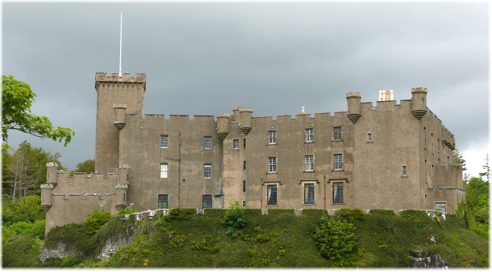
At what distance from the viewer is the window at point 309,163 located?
189 ft

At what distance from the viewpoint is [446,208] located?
179 ft

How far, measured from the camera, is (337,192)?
56312 mm

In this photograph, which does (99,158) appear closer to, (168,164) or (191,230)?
(168,164)

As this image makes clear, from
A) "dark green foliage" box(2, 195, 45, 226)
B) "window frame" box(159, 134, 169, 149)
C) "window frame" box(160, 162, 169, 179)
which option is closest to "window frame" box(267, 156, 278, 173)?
"window frame" box(160, 162, 169, 179)

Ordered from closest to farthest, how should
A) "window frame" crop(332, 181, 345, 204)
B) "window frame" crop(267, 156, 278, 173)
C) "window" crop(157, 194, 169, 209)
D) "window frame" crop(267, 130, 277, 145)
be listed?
"window frame" crop(332, 181, 345, 204)
"window frame" crop(267, 156, 278, 173)
"window frame" crop(267, 130, 277, 145)
"window" crop(157, 194, 169, 209)

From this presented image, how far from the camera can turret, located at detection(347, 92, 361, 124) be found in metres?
55.6

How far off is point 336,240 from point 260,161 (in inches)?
592

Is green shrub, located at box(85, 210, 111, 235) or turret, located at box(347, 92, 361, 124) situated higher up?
turret, located at box(347, 92, 361, 124)

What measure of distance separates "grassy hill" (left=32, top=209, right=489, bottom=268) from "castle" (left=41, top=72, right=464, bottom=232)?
611cm

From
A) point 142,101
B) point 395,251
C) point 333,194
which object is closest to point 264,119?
point 333,194

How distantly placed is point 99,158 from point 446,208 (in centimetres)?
2898

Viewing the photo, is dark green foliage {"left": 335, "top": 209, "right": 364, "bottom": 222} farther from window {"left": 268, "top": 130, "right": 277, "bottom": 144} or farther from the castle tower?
the castle tower

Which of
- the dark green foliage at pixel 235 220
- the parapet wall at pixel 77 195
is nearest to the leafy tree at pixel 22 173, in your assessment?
the parapet wall at pixel 77 195

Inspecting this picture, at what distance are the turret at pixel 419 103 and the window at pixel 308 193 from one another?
9.76m
